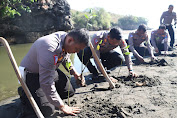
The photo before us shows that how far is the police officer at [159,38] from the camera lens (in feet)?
19.0

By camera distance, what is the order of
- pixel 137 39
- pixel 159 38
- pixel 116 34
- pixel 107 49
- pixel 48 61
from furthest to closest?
pixel 159 38, pixel 137 39, pixel 107 49, pixel 116 34, pixel 48 61

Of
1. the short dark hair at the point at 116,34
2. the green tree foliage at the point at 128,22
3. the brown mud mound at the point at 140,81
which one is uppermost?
the green tree foliage at the point at 128,22

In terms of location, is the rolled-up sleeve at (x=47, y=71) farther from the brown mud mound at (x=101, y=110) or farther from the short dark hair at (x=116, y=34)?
the short dark hair at (x=116, y=34)

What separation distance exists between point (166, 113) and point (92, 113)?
104cm

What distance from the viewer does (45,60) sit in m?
1.78

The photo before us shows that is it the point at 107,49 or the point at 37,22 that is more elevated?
the point at 37,22

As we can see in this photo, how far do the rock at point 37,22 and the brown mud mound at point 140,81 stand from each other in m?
11.4

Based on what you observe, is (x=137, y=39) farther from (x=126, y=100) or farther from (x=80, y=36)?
(x=80, y=36)

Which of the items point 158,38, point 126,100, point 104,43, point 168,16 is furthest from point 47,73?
point 168,16

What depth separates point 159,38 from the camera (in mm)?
6152

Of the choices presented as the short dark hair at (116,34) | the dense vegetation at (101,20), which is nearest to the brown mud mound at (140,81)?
the short dark hair at (116,34)

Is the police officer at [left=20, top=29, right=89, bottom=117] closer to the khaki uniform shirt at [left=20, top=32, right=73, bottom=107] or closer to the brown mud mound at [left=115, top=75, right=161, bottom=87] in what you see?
the khaki uniform shirt at [left=20, top=32, right=73, bottom=107]

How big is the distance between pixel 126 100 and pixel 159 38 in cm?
457

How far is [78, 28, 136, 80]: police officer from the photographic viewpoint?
3140 millimetres
